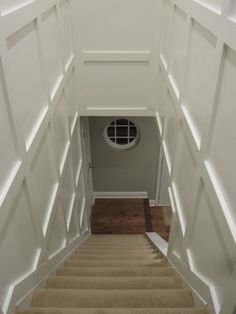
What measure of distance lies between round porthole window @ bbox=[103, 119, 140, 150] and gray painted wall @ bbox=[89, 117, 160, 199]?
0.09 m

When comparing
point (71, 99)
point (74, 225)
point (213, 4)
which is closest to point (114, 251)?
point (74, 225)

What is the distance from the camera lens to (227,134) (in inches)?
54.4

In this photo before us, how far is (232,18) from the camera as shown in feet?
4.19

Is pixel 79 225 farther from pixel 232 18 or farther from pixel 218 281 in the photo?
pixel 232 18

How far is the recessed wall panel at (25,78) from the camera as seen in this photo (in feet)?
4.82

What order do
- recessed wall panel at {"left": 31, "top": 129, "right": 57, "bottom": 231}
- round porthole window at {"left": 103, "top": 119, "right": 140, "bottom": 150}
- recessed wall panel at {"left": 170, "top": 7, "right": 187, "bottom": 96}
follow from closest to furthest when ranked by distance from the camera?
recessed wall panel at {"left": 31, "top": 129, "right": 57, "bottom": 231}
recessed wall panel at {"left": 170, "top": 7, "right": 187, "bottom": 96}
round porthole window at {"left": 103, "top": 119, "right": 140, "bottom": 150}

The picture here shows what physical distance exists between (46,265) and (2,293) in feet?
2.75

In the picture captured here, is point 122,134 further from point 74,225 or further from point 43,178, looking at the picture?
point 43,178

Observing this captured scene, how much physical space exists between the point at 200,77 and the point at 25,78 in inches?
39.9

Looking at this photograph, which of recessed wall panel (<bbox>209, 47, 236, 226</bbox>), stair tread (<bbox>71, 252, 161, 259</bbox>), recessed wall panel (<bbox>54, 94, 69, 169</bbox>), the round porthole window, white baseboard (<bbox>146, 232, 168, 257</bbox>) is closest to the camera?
recessed wall panel (<bbox>209, 47, 236, 226</bbox>)

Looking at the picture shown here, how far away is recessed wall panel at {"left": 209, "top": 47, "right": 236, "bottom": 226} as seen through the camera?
51.5 inches

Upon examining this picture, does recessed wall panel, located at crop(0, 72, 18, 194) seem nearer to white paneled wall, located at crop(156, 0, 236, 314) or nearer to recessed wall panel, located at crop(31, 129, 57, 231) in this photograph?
recessed wall panel, located at crop(31, 129, 57, 231)

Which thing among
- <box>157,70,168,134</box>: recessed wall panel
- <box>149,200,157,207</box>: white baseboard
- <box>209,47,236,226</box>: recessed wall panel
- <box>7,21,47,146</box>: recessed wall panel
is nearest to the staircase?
<box>209,47,236,226</box>: recessed wall panel

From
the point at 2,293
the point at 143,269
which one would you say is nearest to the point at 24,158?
the point at 2,293
